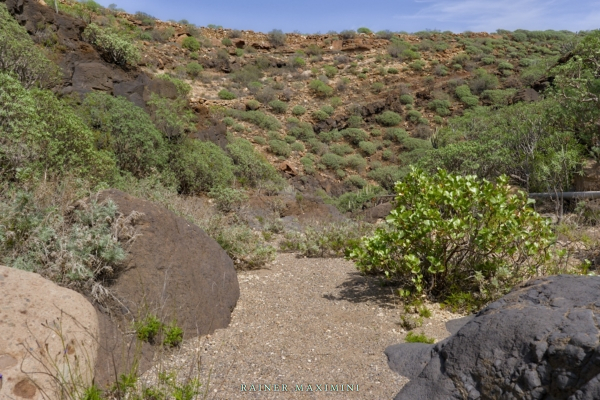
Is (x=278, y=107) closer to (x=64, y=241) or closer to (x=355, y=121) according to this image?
(x=355, y=121)

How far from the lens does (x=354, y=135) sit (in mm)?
23953

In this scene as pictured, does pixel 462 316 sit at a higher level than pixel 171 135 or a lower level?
lower

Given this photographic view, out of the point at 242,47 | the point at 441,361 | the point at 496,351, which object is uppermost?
the point at 242,47

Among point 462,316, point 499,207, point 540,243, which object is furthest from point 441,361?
point 540,243

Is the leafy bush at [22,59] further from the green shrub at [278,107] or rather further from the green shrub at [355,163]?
the green shrub at [278,107]

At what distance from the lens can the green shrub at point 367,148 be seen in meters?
23.0

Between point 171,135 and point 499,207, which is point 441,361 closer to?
point 499,207

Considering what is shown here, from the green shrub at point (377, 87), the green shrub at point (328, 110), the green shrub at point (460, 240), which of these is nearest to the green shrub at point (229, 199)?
the green shrub at point (460, 240)

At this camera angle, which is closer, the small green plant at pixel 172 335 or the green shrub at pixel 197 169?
the small green plant at pixel 172 335

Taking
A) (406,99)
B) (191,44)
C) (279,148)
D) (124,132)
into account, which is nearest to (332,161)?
(279,148)

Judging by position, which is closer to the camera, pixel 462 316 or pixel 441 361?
pixel 441 361

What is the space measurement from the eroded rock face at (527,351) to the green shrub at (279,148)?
1806 cm

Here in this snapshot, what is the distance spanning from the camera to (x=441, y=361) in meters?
2.93

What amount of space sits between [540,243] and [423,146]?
1829 cm
